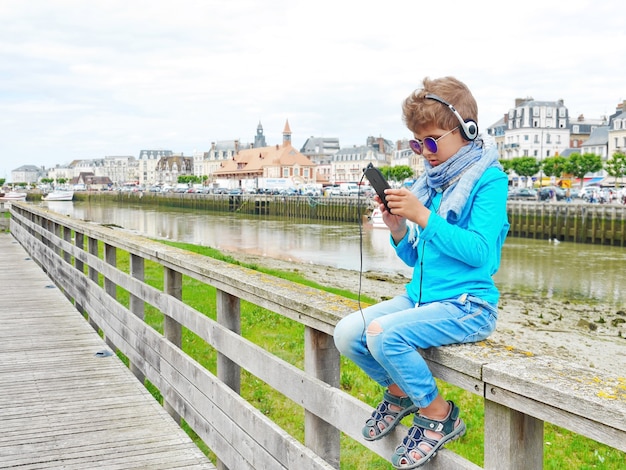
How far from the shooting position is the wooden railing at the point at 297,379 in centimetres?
169

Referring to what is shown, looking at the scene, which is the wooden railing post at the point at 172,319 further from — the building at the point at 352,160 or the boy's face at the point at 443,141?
the building at the point at 352,160

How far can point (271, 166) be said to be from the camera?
13350 centimetres

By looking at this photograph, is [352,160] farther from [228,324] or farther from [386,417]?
[386,417]

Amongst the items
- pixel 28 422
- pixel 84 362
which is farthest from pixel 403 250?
pixel 84 362

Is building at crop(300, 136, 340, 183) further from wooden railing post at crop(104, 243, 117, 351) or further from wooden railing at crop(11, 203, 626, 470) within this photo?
wooden railing at crop(11, 203, 626, 470)

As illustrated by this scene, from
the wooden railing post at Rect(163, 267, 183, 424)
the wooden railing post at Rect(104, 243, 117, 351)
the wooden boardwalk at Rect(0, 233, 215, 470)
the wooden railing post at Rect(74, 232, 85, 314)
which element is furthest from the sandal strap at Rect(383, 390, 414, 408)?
the wooden railing post at Rect(74, 232, 85, 314)

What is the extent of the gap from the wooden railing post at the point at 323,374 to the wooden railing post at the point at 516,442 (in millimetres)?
1017

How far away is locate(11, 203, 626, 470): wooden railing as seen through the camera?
1.69 metres

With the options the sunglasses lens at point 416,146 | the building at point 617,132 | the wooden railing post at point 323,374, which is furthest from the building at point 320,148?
the sunglasses lens at point 416,146

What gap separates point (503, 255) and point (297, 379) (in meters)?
30.2

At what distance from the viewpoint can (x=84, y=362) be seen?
6031 mm

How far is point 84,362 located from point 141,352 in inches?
38.1

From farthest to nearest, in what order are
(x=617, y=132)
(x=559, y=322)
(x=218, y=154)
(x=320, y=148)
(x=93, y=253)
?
(x=218, y=154)
(x=320, y=148)
(x=617, y=132)
(x=559, y=322)
(x=93, y=253)

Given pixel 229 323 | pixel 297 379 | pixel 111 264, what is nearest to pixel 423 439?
pixel 297 379
